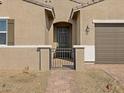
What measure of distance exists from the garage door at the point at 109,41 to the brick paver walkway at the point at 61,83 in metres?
5.94

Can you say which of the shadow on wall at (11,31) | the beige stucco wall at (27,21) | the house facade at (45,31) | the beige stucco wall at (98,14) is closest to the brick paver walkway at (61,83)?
the house facade at (45,31)

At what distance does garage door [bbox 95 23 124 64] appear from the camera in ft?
68.9

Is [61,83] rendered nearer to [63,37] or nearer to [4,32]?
[4,32]

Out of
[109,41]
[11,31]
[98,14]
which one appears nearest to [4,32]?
[11,31]

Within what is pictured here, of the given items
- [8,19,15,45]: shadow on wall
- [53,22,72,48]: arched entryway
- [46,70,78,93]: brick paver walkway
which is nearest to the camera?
[46,70,78,93]: brick paver walkway

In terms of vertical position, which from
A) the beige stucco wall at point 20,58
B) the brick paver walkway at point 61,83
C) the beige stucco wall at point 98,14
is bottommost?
the brick paver walkway at point 61,83

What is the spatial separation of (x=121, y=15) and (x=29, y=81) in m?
10.4

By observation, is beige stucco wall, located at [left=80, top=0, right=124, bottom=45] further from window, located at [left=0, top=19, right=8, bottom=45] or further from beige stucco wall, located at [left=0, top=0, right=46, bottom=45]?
window, located at [left=0, top=19, right=8, bottom=45]

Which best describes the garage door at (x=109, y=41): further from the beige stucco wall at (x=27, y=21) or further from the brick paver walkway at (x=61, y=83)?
the brick paver walkway at (x=61, y=83)

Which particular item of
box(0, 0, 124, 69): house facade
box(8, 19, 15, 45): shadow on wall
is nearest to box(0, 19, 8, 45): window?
box(0, 0, 124, 69): house facade

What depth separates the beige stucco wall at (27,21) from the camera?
63.6 ft

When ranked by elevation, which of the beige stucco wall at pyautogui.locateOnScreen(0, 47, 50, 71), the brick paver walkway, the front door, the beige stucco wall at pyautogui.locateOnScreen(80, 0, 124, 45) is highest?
the beige stucco wall at pyautogui.locateOnScreen(80, 0, 124, 45)

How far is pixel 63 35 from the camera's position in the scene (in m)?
27.0

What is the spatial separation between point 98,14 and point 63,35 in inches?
263
